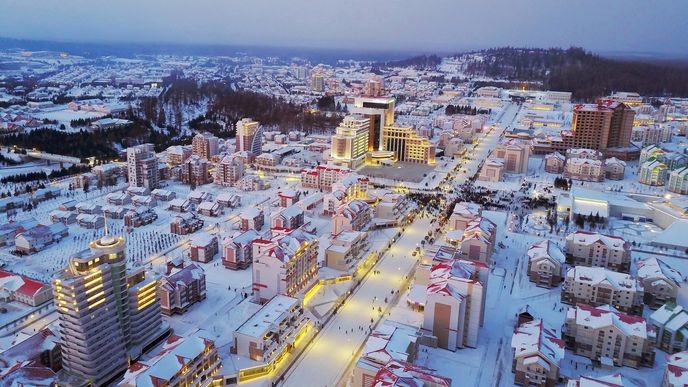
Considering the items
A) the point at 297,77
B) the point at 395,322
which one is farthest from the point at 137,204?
the point at 297,77

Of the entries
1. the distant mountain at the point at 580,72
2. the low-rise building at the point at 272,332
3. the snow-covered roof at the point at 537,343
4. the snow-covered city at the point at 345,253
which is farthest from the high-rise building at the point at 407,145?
the distant mountain at the point at 580,72

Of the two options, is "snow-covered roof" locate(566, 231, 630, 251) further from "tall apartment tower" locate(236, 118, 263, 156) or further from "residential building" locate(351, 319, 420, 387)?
"tall apartment tower" locate(236, 118, 263, 156)

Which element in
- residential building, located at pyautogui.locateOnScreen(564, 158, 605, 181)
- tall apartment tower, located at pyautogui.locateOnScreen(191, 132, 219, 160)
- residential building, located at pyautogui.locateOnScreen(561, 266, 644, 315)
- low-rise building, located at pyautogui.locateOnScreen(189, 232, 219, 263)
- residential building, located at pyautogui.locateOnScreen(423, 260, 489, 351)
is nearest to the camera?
residential building, located at pyautogui.locateOnScreen(423, 260, 489, 351)

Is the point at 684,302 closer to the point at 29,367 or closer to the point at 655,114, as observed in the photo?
the point at 29,367

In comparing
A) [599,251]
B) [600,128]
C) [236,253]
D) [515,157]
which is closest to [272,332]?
[236,253]

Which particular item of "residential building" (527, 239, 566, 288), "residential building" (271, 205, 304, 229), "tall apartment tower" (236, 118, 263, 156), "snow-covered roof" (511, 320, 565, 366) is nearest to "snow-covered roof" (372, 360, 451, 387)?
"snow-covered roof" (511, 320, 565, 366)

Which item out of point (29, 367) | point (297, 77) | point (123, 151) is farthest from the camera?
point (297, 77)
